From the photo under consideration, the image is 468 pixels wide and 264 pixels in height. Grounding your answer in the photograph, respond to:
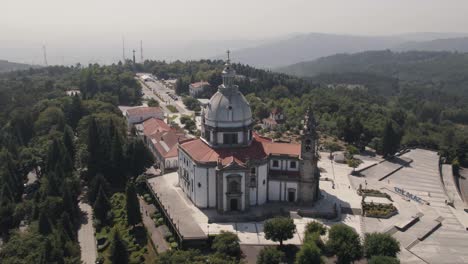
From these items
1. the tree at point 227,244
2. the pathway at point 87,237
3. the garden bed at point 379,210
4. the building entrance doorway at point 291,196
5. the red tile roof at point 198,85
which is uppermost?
the red tile roof at point 198,85

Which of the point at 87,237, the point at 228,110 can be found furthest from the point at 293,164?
the point at 87,237

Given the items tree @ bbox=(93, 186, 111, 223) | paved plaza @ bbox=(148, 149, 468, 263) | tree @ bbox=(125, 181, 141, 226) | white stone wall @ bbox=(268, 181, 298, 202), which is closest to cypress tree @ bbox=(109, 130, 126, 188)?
paved plaza @ bbox=(148, 149, 468, 263)

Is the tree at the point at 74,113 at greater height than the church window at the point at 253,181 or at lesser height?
greater

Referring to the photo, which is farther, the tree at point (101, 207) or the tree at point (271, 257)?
the tree at point (101, 207)

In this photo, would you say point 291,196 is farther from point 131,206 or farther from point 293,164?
point 131,206

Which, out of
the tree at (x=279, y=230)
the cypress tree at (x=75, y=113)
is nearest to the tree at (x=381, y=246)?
the tree at (x=279, y=230)

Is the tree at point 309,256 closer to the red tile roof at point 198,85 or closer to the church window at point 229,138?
the church window at point 229,138

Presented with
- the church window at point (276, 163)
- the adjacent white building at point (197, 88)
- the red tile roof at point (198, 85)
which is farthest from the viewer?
the red tile roof at point (198, 85)

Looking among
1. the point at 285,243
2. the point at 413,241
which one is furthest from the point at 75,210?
the point at 413,241

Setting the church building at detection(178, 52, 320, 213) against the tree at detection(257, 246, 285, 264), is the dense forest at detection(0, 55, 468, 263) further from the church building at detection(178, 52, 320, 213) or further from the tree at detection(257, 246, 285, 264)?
the tree at detection(257, 246, 285, 264)
